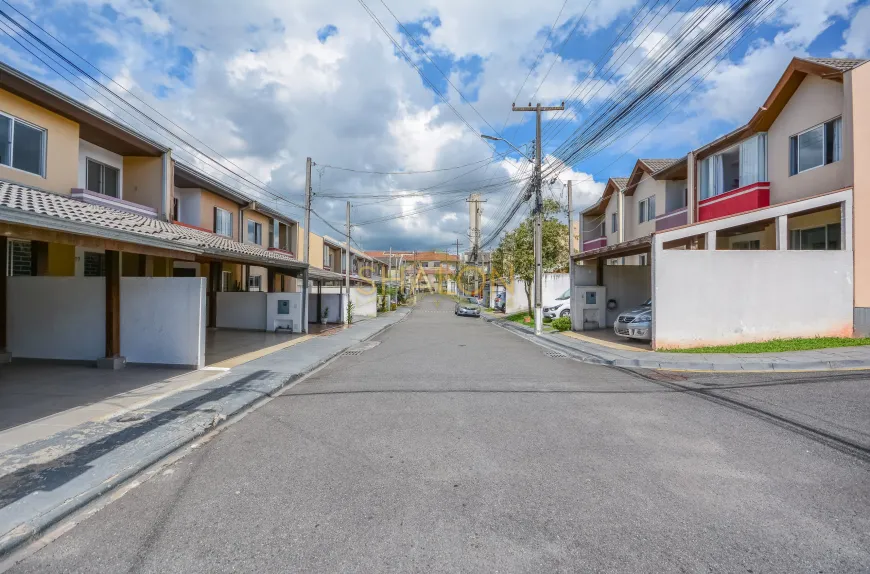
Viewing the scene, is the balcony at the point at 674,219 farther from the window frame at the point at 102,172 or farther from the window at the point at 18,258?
the window at the point at 18,258

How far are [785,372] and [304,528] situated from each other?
392 inches

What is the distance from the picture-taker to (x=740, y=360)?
34.0 ft

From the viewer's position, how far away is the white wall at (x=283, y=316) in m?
19.1

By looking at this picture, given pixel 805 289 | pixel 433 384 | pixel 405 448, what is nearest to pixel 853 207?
pixel 805 289

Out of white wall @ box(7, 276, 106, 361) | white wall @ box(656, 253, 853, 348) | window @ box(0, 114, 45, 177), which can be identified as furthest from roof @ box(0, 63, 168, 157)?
white wall @ box(656, 253, 853, 348)

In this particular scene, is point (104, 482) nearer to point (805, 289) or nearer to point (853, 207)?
point (805, 289)

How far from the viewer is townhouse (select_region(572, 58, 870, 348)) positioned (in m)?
12.1

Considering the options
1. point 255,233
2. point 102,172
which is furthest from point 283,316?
point 255,233

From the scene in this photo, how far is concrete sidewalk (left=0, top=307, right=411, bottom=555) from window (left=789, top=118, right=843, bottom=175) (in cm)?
1617

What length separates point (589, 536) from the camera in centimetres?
321

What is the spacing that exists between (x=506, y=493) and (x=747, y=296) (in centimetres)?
1140

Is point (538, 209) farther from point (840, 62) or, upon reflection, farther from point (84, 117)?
point (84, 117)

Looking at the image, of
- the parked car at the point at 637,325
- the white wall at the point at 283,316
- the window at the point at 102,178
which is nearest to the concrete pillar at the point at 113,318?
the window at the point at 102,178

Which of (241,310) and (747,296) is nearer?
(747,296)
